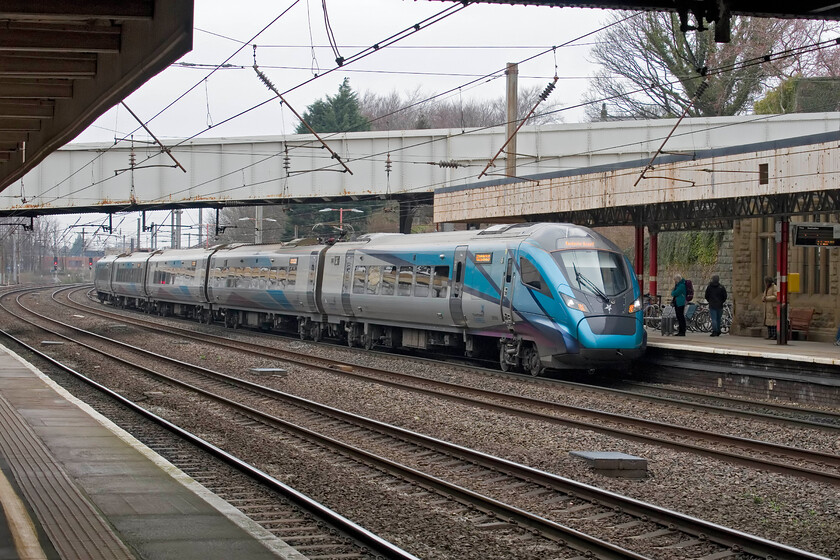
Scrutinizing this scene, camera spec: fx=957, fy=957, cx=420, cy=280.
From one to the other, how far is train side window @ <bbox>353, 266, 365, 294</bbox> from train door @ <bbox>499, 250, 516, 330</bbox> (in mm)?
6897

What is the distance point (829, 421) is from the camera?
46.8ft

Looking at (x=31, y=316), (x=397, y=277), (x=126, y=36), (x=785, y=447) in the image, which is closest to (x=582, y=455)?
(x=785, y=447)

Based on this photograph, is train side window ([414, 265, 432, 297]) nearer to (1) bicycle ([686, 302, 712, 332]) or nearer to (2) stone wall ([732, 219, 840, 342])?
(2) stone wall ([732, 219, 840, 342])

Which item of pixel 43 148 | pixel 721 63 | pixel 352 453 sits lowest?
pixel 352 453

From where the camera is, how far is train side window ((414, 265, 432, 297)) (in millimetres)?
22266

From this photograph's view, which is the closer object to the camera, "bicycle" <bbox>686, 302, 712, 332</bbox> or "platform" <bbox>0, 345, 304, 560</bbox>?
"platform" <bbox>0, 345, 304, 560</bbox>

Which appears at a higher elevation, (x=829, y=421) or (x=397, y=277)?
(x=397, y=277)

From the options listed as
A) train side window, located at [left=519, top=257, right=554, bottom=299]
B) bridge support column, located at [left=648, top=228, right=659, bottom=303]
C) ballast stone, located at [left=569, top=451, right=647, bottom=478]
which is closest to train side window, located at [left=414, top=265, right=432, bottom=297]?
train side window, located at [left=519, top=257, right=554, bottom=299]

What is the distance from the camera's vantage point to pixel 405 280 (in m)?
23.3

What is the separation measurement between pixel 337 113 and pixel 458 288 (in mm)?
48655

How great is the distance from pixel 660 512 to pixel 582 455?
2620 mm

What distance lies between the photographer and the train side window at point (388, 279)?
23.8 meters

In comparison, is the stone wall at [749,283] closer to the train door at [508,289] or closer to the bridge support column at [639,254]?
the bridge support column at [639,254]

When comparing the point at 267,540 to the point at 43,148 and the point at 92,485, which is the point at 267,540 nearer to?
the point at 92,485
